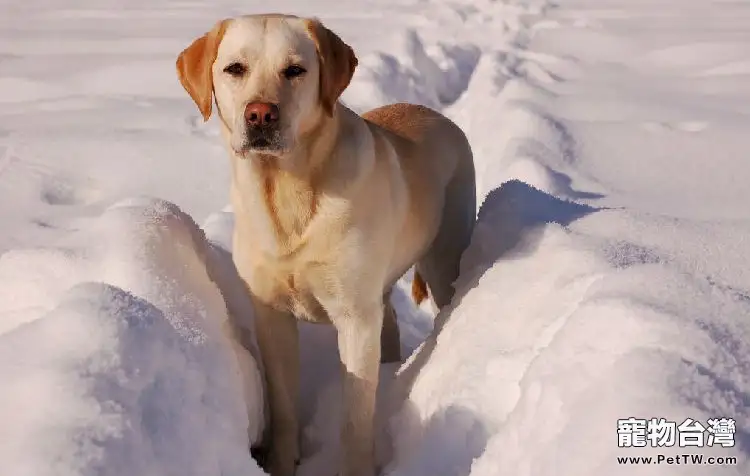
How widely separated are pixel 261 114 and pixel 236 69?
0.19 meters

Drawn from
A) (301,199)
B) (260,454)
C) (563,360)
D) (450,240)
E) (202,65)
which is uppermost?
(202,65)

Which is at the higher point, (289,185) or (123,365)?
(289,185)

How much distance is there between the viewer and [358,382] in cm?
197

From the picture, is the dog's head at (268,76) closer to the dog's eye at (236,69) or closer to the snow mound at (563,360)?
the dog's eye at (236,69)

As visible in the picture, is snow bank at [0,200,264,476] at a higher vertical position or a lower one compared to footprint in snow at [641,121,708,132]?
higher

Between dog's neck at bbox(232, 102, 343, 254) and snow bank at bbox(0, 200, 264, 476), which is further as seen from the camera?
dog's neck at bbox(232, 102, 343, 254)

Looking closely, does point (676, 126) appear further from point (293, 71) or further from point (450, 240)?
point (293, 71)

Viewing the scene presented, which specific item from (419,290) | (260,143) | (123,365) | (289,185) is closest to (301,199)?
(289,185)

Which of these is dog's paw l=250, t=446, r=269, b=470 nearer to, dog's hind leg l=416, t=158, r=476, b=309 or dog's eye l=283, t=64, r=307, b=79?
dog's hind leg l=416, t=158, r=476, b=309

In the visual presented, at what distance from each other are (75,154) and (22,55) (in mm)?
2789

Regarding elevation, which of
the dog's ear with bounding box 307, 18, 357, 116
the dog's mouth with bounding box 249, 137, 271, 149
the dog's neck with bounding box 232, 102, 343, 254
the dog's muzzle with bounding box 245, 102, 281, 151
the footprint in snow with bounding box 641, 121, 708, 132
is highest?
the dog's ear with bounding box 307, 18, 357, 116

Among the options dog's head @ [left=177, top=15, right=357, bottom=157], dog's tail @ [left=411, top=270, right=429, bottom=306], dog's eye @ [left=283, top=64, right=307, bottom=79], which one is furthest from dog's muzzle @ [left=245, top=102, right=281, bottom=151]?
dog's tail @ [left=411, top=270, right=429, bottom=306]

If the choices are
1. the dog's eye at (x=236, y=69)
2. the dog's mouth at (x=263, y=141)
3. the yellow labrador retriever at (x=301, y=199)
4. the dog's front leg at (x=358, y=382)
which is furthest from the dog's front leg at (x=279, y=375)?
the dog's eye at (x=236, y=69)

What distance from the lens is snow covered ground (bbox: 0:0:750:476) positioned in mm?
1244
